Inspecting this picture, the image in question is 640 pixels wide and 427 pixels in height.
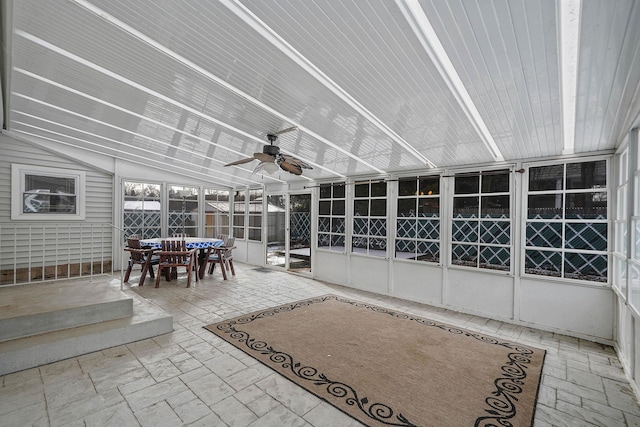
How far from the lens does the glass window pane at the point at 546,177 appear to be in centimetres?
369

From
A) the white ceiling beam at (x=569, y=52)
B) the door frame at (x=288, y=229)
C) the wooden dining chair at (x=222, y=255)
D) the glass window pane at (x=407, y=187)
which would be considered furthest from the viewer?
the door frame at (x=288, y=229)

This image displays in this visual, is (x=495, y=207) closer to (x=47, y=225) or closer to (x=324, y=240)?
(x=324, y=240)

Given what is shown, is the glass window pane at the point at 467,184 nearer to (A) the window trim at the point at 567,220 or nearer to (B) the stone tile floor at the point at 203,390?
(A) the window trim at the point at 567,220

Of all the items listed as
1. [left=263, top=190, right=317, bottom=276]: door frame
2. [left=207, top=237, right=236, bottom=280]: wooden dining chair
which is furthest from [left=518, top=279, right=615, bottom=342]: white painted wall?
[left=207, top=237, right=236, bottom=280]: wooden dining chair

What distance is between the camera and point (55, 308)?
3.03 meters

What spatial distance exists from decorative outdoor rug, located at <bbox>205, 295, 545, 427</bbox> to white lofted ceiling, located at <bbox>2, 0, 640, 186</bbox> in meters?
2.29

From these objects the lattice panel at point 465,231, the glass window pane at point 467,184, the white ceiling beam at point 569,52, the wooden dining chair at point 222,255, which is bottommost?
the wooden dining chair at point 222,255

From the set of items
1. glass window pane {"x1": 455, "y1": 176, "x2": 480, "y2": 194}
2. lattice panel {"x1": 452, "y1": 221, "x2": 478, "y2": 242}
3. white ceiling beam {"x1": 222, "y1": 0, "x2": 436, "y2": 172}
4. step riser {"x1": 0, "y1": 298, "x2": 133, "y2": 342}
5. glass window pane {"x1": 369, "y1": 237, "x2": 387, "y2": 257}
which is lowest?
step riser {"x1": 0, "y1": 298, "x2": 133, "y2": 342}

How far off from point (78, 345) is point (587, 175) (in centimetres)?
589

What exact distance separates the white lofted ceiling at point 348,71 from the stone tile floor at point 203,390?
2253mm

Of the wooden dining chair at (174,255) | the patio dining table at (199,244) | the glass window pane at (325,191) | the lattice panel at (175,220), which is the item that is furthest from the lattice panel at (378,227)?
the lattice panel at (175,220)

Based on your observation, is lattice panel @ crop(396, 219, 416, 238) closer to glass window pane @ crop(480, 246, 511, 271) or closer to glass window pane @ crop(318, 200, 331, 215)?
glass window pane @ crop(480, 246, 511, 271)

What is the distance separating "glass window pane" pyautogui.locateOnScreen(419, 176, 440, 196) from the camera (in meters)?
4.73

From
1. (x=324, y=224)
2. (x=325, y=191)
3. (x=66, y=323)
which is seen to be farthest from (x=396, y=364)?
(x=325, y=191)
